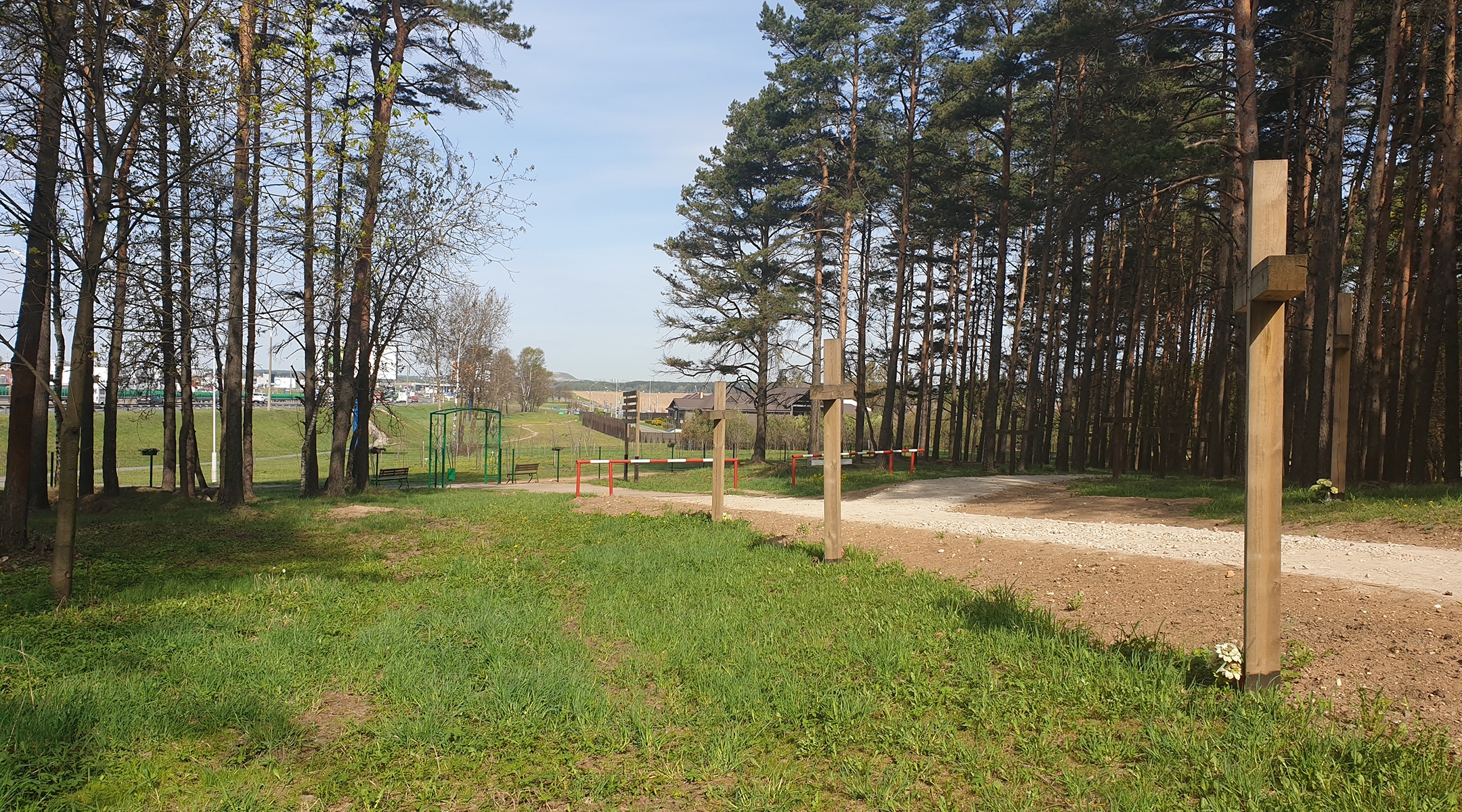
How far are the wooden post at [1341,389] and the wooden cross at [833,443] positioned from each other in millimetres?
6764

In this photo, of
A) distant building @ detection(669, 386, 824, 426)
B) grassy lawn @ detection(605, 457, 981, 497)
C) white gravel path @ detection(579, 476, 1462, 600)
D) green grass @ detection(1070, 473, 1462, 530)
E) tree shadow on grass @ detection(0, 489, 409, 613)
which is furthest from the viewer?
distant building @ detection(669, 386, 824, 426)

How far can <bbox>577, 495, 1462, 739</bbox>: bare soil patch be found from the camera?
145 inches

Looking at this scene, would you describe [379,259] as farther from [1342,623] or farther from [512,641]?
[1342,623]

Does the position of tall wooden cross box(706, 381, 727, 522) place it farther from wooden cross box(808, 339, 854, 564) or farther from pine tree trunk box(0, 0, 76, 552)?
pine tree trunk box(0, 0, 76, 552)

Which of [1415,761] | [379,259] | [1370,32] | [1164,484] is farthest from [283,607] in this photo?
[1370,32]

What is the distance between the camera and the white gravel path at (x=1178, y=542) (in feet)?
19.1

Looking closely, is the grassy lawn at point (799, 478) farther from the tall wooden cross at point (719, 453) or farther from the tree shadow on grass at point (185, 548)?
the tree shadow on grass at point (185, 548)

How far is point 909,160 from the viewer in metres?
24.2

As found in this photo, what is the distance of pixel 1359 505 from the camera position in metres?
9.03

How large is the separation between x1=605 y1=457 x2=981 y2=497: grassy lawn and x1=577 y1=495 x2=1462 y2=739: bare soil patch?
993cm

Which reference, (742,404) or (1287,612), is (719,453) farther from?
(742,404)

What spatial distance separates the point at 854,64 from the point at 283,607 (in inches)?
917

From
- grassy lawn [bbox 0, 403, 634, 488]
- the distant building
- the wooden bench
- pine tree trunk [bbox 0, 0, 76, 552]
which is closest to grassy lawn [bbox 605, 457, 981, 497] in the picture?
the distant building

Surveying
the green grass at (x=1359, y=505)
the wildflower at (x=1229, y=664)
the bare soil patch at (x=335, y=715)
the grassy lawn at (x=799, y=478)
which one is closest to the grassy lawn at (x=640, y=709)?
the bare soil patch at (x=335, y=715)
